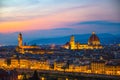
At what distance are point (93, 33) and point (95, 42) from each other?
7.28ft

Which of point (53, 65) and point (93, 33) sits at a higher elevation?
point (93, 33)

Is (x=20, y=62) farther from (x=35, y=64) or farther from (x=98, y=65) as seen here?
(x=98, y=65)

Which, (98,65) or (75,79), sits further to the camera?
(98,65)

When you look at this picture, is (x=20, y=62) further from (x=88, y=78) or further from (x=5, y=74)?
(x=5, y=74)

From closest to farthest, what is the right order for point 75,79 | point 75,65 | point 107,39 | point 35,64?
1. point 75,79
2. point 75,65
3. point 35,64
4. point 107,39

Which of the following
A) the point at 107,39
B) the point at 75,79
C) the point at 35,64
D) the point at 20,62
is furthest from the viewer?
the point at 107,39

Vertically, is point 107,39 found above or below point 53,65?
above

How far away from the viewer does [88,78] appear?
19.9 m

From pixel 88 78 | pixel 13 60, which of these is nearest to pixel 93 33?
pixel 13 60

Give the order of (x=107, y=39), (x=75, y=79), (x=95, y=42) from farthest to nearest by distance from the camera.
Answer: (x=107, y=39)
(x=95, y=42)
(x=75, y=79)

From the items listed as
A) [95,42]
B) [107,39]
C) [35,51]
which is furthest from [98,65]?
[107,39]

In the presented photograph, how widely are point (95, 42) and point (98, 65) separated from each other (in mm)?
27698

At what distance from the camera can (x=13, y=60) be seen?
33.1 metres

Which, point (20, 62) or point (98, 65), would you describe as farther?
point (20, 62)
